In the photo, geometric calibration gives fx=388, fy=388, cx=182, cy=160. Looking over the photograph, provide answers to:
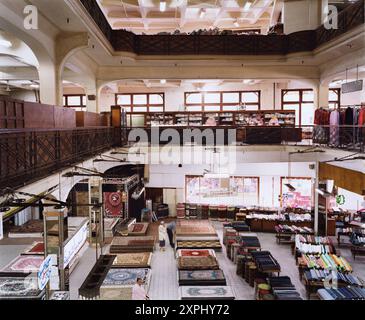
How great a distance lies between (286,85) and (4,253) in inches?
563

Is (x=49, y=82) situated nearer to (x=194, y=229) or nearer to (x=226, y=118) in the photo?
(x=194, y=229)

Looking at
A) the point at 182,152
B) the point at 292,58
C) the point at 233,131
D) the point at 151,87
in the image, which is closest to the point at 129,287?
the point at 182,152

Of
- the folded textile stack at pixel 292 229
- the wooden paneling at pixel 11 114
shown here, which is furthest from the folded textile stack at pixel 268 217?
the wooden paneling at pixel 11 114

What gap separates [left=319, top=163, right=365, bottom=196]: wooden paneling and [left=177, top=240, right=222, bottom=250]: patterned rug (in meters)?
4.25

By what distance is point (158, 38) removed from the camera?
13.4 metres

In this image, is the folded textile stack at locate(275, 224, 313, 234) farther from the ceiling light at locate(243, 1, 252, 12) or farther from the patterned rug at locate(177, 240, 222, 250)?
the ceiling light at locate(243, 1, 252, 12)

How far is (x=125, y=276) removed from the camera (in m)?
8.97

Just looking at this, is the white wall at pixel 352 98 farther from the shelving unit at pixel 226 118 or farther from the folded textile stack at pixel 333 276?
the folded textile stack at pixel 333 276

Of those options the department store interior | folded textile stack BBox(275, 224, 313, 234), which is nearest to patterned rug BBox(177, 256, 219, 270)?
the department store interior

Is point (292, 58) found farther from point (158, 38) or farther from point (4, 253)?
point (4, 253)

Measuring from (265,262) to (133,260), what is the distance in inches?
133

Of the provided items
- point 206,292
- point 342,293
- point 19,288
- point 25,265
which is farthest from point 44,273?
point 342,293

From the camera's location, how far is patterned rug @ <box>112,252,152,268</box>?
9.75 meters

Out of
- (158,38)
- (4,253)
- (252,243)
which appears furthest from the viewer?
(158,38)
